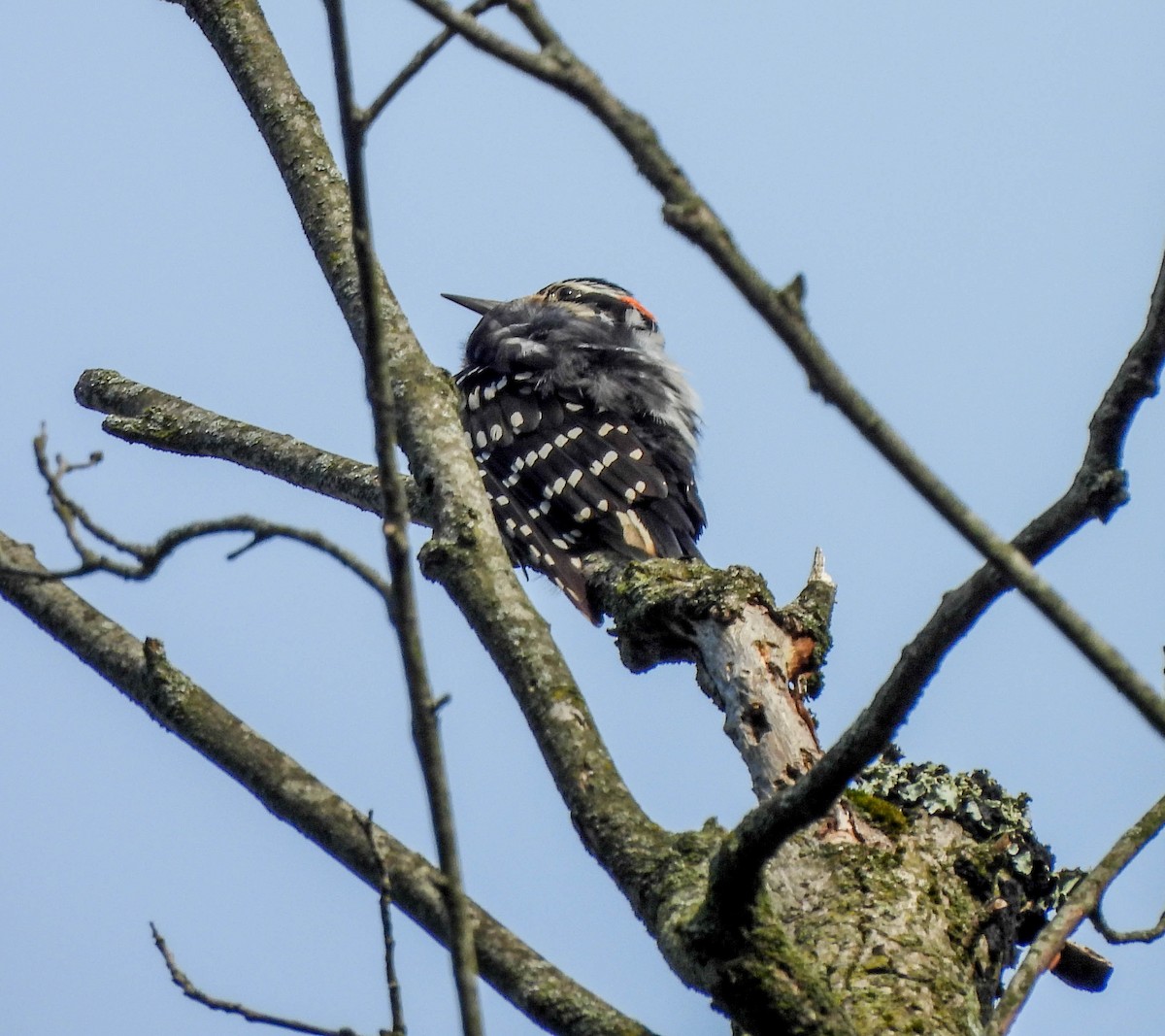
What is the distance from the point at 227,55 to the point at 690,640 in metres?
1.95

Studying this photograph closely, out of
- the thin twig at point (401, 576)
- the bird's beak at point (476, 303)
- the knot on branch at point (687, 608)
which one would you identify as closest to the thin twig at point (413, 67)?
the thin twig at point (401, 576)

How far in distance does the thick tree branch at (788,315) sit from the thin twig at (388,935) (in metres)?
0.82

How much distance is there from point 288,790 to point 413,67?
3.46 ft

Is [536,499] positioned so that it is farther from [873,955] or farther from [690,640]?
[873,955]

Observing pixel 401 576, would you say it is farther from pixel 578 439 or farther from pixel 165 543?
pixel 578 439

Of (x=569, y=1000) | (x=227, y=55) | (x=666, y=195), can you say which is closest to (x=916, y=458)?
(x=666, y=195)

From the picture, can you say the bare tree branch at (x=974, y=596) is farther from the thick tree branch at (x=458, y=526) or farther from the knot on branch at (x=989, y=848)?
the knot on branch at (x=989, y=848)

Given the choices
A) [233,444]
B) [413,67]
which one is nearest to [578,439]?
[233,444]

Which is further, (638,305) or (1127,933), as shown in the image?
(638,305)

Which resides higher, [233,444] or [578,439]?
[578,439]

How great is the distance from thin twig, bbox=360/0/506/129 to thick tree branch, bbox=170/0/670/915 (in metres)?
0.93

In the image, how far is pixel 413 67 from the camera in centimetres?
174

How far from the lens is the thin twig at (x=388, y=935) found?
156 centimetres

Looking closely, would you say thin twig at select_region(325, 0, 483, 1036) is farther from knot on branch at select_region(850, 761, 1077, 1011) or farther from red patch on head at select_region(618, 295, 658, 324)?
red patch on head at select_region(618, 295, 658, 324)
